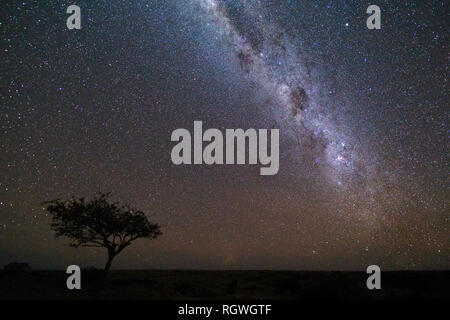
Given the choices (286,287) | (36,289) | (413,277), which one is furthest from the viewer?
(413,277)

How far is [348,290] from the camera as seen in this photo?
2136cm

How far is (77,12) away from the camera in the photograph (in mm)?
17797

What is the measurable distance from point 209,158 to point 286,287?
58.1 feet

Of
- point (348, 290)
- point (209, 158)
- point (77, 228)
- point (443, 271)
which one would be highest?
point (209, 158)

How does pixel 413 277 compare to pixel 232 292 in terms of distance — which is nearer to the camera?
pixel 232 292

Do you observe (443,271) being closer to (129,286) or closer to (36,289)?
(129,286)
